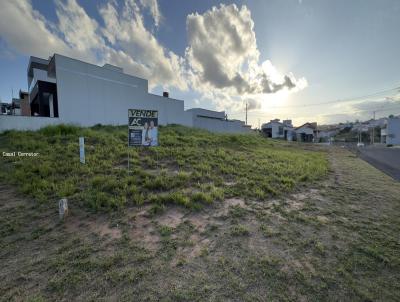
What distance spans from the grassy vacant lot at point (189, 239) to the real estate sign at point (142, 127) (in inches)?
45.2

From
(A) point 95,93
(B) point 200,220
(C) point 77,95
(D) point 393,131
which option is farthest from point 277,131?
(B) point 200,220

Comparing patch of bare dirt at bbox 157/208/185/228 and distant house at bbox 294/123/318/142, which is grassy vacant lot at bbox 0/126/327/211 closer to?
patch of bare dirt at bbox 157/208/185/228

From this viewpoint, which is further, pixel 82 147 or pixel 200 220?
pixel 82 147

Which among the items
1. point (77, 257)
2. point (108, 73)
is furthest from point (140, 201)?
point (108, 73)

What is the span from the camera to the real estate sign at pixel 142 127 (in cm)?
631

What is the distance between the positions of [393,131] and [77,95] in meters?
60.5

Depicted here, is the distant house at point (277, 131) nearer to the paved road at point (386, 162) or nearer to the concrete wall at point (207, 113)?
the concrete wall at point (207, 113)

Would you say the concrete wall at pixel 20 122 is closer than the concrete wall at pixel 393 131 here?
Yes

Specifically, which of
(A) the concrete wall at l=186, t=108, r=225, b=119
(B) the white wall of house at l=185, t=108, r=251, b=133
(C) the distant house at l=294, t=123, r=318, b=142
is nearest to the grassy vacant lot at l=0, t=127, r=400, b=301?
(B) the white wall of house at l=185, t=108, r=251, b=133

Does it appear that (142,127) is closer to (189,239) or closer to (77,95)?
(189,239)

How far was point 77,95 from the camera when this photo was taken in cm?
1625

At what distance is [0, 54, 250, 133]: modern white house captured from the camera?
48.7 feet

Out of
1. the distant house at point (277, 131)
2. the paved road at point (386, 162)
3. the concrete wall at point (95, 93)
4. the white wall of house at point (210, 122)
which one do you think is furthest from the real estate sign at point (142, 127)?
the distant house at point (277, 131)

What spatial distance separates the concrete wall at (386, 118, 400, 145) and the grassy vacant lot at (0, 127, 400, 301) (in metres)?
53.2
